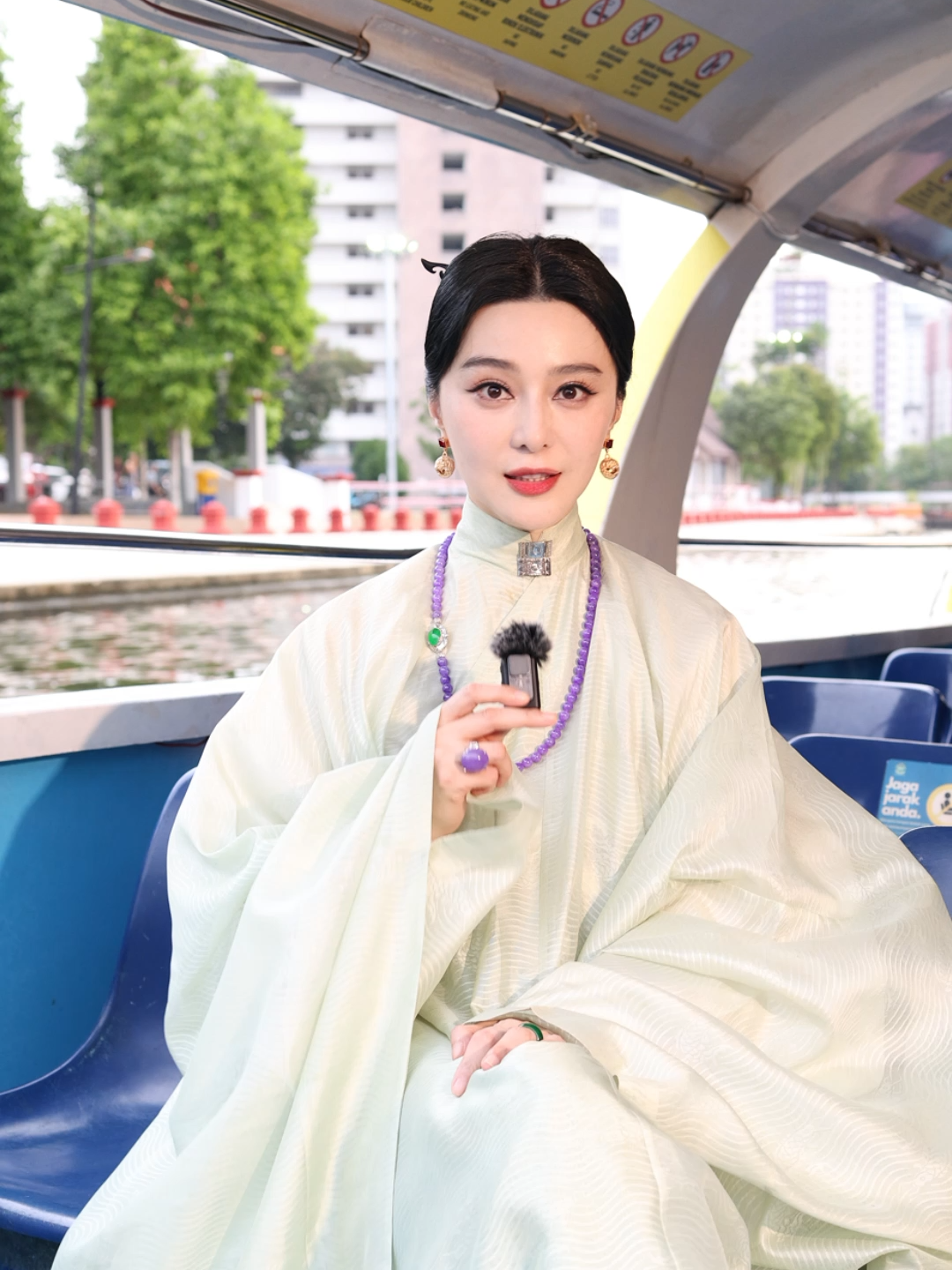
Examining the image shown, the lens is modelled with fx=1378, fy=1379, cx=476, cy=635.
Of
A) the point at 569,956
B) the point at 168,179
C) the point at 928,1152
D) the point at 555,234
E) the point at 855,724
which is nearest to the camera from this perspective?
the point at 928,1152

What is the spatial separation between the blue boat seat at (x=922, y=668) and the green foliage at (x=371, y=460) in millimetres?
63405

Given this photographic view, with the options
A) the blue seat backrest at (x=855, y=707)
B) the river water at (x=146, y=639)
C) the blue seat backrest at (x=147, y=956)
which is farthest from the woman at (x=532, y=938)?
the river water at (x=146, y=639)

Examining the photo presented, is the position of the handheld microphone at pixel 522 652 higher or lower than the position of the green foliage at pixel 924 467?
lower

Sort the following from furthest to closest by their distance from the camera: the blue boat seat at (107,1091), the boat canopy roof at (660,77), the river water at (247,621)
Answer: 1. the river water at (247,621)
2. the boat canopy roof at (660,77)
3. the blue boat seat at (107,1091)

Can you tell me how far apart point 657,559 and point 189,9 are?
2.70 metres

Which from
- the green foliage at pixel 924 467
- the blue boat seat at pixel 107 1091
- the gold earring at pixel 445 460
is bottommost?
the blue boat seat at pixel 107 1091

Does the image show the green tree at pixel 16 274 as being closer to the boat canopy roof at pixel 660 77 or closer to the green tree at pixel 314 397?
the boat canopy roof at pixel 660 77

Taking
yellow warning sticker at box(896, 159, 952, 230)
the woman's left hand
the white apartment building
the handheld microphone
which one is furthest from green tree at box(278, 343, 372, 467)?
the woman's left hand

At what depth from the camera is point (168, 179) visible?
3684 cm

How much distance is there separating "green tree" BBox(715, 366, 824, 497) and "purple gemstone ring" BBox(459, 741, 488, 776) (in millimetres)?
62632

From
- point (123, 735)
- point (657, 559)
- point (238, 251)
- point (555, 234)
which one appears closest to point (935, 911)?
point (555, 234)

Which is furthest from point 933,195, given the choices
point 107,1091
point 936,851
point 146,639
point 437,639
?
point 146,639

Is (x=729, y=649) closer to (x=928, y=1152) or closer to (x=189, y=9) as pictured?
(x=928, y=1152)

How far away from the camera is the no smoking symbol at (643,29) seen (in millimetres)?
3227
